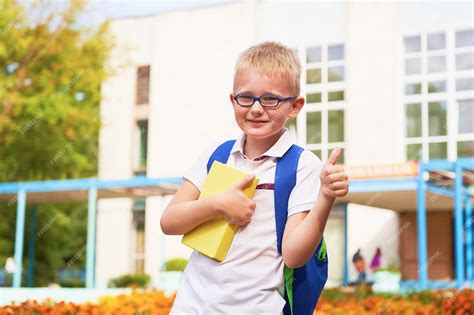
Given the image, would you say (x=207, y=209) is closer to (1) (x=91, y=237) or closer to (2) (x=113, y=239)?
(1) (x=91, y=237)

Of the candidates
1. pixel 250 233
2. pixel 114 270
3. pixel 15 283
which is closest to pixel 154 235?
pixel 114 270

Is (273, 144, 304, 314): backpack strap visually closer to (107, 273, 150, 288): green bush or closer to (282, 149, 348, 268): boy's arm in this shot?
(282, 149, 348, 268): boy's arm

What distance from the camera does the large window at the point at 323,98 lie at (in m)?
25.6

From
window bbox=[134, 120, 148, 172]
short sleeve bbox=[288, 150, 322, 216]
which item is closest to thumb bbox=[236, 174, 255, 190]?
short sleeve bbox=[288, 150, 322, 216]

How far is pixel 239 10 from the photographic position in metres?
27.8

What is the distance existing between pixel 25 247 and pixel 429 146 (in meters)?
15.5

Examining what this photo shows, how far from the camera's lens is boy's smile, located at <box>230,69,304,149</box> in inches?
93.0

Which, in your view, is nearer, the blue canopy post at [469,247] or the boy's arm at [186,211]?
the boy's arm at [186,211]

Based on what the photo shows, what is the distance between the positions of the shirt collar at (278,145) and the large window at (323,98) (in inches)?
912

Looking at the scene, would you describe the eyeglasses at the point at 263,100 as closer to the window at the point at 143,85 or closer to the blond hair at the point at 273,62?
the blond hair at the point at 273,62

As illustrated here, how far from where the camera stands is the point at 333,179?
2.14 meters

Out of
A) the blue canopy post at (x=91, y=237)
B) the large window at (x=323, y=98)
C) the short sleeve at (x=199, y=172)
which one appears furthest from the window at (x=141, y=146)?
the short sleeve at (x=199, y=172)

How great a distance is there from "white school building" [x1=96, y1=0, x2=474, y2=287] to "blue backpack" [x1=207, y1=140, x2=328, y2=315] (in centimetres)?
1875

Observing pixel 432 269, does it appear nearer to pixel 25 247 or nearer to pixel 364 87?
pixel 364 87
